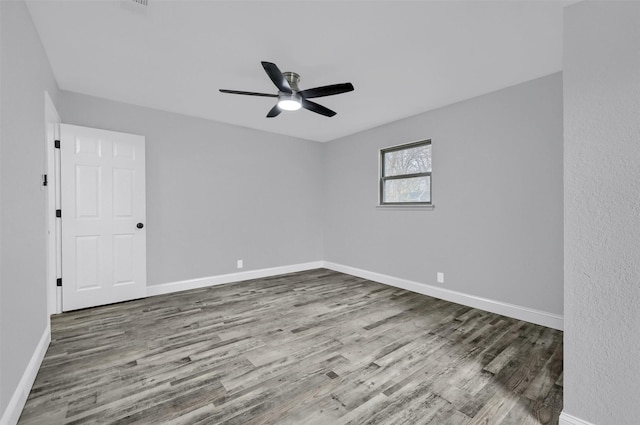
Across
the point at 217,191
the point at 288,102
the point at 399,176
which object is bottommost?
the point at 217,191

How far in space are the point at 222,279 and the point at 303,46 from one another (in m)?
3.54

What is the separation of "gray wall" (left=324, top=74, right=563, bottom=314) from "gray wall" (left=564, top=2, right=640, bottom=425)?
1503mm

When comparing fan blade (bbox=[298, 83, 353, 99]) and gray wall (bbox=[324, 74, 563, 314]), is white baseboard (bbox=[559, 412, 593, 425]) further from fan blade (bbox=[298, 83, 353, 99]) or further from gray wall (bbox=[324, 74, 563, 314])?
fan blade (bbox=[298, 83, 353, 99])

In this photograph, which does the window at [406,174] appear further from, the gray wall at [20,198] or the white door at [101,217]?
the gray wall at [20,198]

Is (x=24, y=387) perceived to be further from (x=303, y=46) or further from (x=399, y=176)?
(x=399, y=176)

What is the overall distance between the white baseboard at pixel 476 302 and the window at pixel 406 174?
47.0 inches

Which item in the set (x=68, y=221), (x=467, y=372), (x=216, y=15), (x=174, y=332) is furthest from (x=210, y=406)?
(x=68, y=221)

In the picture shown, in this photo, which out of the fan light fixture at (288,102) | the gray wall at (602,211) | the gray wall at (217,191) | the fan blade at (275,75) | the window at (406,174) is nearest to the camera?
the gray wall at (602,211)

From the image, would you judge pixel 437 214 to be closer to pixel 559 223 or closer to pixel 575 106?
pixel 559 223

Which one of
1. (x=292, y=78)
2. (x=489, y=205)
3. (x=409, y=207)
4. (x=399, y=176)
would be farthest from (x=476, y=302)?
(x=292, y=78)

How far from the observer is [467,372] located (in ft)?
6.73

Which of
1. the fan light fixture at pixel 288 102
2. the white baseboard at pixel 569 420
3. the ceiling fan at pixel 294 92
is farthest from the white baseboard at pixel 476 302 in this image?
the fan light fixture at pixel 288 102

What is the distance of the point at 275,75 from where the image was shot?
2254mm

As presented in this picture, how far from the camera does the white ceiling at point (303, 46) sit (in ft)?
6.40
